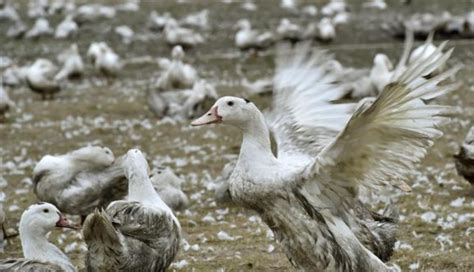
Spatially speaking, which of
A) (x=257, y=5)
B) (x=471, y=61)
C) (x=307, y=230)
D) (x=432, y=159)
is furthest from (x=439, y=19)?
(x=307, y=230)

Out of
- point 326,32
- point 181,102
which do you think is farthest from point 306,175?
point 326,32

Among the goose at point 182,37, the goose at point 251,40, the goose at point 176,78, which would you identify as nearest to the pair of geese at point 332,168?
the goose at point 176,78

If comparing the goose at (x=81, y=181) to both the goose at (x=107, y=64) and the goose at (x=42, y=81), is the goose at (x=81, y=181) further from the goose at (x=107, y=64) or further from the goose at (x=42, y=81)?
the goose at (x=107, y=64)

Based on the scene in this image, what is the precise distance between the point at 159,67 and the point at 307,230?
17358 millimetres

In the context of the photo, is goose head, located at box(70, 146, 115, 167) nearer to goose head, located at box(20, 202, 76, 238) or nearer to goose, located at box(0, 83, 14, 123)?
goose head, located at box(20, 202, 76, 238)

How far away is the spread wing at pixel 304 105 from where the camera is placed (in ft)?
22.4

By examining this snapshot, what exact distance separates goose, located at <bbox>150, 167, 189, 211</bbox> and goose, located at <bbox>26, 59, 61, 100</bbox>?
29.8 ft

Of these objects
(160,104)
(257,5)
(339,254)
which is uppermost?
(339,254)

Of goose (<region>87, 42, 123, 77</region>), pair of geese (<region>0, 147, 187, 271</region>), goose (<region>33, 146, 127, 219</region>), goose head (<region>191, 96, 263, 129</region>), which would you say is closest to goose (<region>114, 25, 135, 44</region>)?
goose (<region>87, 42, 123, 77</region>)

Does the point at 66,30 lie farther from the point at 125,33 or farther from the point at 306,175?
the point at 306,175

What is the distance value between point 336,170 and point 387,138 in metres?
0.39

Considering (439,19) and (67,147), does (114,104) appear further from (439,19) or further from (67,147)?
(439,19)

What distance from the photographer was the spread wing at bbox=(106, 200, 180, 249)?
6.37m

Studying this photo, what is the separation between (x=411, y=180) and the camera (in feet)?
33.6
